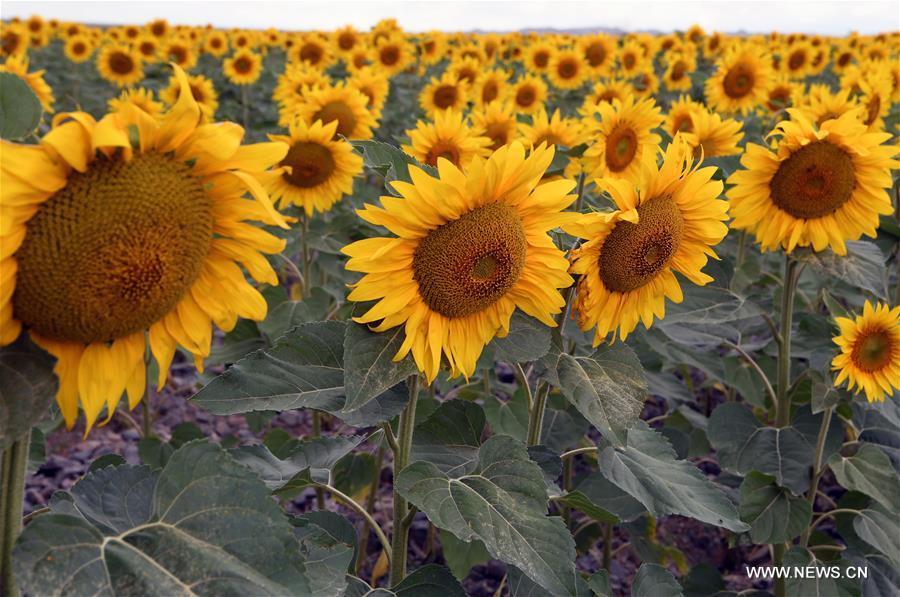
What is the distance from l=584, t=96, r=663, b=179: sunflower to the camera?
11.9 ft

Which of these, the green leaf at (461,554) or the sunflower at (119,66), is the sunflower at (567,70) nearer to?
the sunflower at (119,66)

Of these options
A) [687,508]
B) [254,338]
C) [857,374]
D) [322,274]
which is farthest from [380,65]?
[687,508]

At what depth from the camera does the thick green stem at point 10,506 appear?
1.16 m

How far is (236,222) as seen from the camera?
50.4 inches

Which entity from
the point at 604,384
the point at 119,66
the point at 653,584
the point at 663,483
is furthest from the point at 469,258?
the point at 119,66

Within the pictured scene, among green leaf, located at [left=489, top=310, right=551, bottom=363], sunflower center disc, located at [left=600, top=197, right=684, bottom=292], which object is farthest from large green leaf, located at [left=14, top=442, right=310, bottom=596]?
sunflower center disc, located at [left=600, top=197, right=684, bottom=292]

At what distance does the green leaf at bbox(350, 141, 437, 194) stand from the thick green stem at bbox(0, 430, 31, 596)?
2.59ft

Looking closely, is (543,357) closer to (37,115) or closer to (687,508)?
(687,508)

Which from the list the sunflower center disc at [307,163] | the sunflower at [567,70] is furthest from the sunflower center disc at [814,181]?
the sunflower at [567,70]

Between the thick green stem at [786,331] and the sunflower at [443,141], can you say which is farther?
the sunflower at [443,141]

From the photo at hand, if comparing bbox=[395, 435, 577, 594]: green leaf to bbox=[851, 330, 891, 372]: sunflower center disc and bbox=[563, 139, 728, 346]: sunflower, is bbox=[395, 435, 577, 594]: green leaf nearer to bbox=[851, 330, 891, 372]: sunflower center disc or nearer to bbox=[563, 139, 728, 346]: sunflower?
bbox=[563, 139, 728, 346]: sunflower

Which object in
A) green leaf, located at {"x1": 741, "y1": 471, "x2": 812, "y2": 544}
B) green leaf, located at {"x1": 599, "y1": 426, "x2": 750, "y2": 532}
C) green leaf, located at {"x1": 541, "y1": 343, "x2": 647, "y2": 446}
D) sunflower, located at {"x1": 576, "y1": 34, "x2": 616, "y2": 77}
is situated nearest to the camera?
green leaf, located at {"x1": 541, "y1": 343, "x2": 647, "y2": 446}

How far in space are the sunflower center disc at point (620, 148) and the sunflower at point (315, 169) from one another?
46.2 inches

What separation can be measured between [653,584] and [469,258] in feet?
3.22
